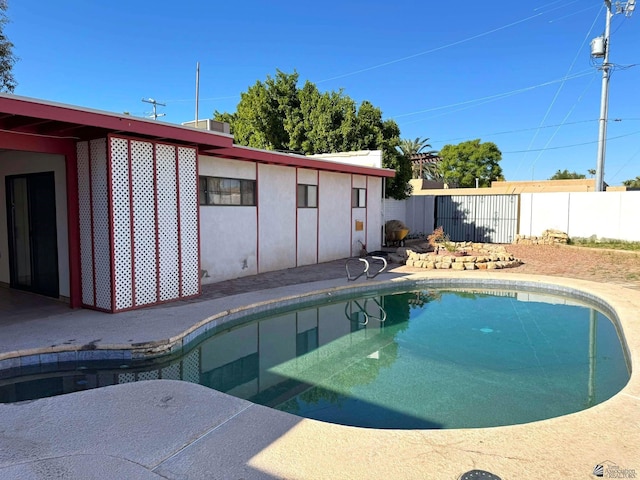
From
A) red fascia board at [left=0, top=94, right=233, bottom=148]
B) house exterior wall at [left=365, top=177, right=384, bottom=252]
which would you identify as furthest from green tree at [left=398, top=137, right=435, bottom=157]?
red fascia board at [left=0, top=94, right=233, bottom=148]

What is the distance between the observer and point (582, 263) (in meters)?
13.4

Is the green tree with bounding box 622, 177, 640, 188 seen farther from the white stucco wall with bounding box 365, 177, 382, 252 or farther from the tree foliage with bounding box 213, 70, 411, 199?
the white stucco wall with bounding box 365, 177, 382, 252

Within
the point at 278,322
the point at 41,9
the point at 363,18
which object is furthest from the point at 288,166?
the point at 41,9

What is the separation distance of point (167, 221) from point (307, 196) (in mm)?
5545

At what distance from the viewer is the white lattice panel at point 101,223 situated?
273 inches

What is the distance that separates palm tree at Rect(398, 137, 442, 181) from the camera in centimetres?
4256

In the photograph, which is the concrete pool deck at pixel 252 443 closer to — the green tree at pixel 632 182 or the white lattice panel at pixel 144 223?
the white lattice panel at pixel 144 223

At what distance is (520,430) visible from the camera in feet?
11.3

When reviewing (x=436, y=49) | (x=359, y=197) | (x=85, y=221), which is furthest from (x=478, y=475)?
(x=436, y=49)

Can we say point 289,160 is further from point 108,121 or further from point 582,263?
point 582,263

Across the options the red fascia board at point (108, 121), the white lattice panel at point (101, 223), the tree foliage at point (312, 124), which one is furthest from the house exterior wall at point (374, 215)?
the white lattice panel at point (101, 223)

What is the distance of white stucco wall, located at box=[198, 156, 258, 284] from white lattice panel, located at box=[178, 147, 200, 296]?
3.96 ft

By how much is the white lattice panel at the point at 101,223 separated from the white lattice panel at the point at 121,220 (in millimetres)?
116

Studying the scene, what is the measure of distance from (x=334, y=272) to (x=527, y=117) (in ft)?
84.1
